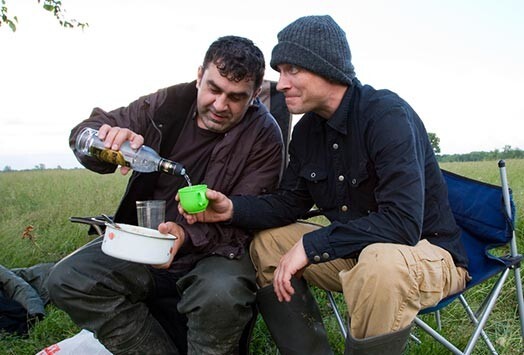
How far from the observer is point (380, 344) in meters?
1.97

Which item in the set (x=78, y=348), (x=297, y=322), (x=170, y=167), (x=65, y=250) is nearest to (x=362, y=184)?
(x=297, y=322)

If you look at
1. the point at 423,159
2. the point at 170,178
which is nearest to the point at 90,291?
the point at 170,178

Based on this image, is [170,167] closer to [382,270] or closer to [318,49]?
[318,49]

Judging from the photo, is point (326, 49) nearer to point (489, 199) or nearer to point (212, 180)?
point (212, 180)

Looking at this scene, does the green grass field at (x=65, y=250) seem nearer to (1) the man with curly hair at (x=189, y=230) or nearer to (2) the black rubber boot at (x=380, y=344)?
(1) the man with curly hair at (x=189, y=230)

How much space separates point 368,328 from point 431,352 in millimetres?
1278

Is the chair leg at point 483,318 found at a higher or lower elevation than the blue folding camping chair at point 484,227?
lower

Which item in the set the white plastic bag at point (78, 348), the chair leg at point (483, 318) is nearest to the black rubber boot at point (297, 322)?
the chair leg at point (483, 318)

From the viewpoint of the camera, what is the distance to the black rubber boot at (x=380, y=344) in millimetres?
1964

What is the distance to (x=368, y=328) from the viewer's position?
1990 mm

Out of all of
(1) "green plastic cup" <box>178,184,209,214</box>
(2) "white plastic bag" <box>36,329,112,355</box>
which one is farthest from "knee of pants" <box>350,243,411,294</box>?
(2) "white plastic bag" <box>36,329,112,355</box>

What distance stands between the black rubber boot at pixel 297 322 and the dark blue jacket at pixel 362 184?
14.0 inches

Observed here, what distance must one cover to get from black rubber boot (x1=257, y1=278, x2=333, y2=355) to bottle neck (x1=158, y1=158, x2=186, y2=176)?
2.33ft

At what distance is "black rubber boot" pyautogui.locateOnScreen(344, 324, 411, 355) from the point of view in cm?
196
